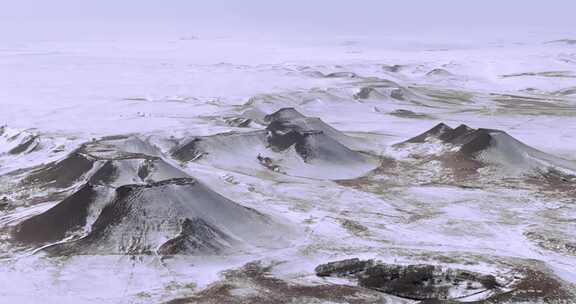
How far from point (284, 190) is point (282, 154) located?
6.25 meters

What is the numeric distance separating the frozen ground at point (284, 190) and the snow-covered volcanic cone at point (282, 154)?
102 mm

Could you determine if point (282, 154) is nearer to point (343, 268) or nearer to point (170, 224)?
point (170, 224)

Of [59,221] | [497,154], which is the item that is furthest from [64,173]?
[497,154]

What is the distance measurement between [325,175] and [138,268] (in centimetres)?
1332

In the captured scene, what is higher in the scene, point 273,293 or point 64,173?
point 64,173

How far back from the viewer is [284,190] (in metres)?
25.2

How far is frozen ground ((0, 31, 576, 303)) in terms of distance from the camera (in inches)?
632

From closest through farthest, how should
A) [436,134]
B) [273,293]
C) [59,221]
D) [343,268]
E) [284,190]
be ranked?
[273,293], [343,268], [59,221], [284,190], [436,134]

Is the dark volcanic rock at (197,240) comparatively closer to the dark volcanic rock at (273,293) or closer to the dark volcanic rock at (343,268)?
the dark volcanic rock at (273,293)

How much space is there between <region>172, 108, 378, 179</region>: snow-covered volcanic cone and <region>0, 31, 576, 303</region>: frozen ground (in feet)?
0.33

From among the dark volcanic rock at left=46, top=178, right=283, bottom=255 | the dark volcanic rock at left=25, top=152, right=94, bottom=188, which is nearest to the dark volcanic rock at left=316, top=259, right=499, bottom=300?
the dark volcanic rock at left=46, top=178, right=283, bottom=255

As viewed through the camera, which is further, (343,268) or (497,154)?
(497,154)

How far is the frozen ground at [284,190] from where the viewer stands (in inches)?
632

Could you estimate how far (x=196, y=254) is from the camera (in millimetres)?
17656
